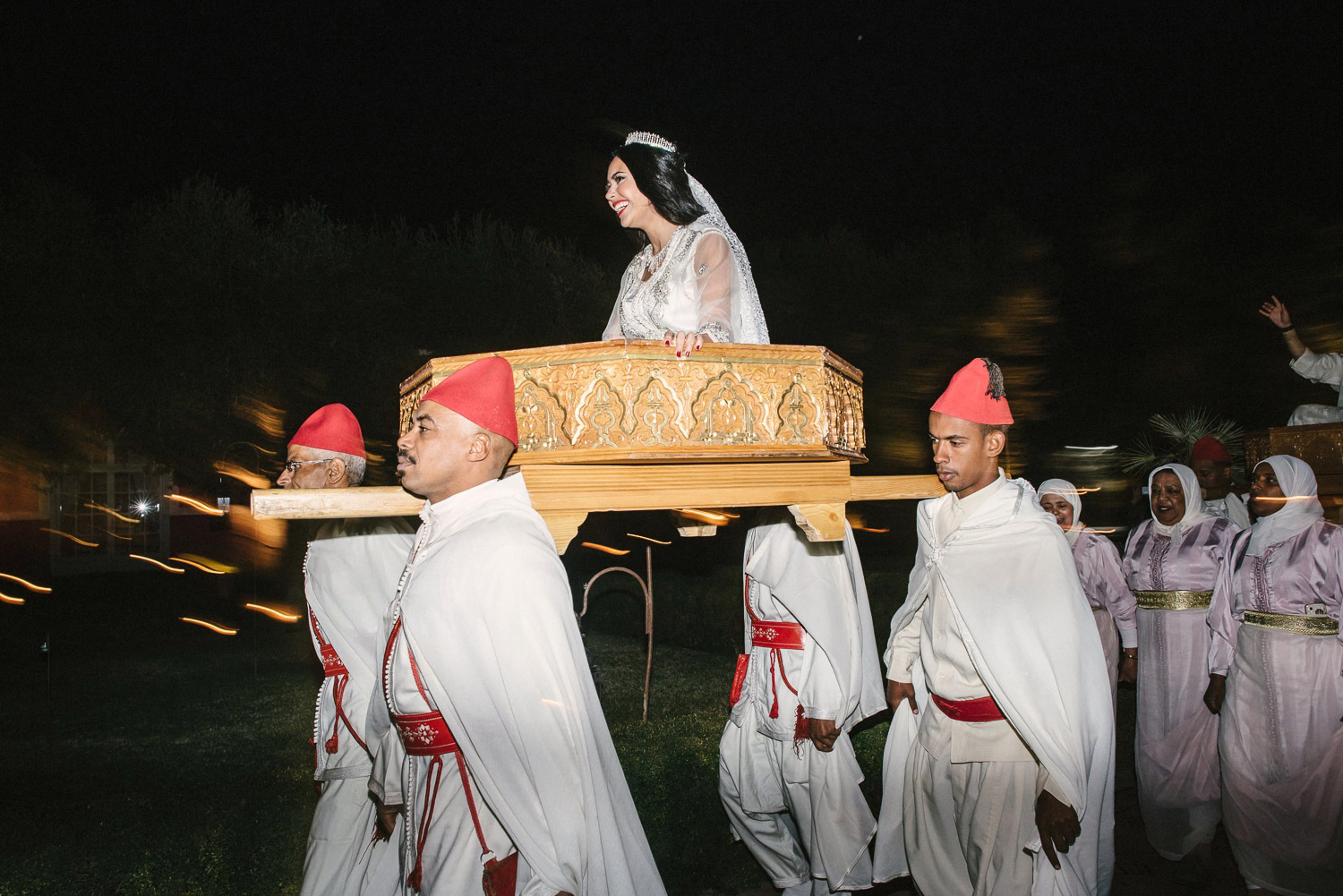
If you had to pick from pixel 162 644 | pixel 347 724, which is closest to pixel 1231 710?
pixel 347 724

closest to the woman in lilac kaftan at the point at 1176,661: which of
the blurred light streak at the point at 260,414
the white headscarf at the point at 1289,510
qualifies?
the white headscarf at the point at 1289,510

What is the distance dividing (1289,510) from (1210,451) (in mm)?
1824

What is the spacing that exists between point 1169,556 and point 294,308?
9678mm

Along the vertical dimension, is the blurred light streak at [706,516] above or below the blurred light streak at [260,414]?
below

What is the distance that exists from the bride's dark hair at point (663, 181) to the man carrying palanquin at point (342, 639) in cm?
142

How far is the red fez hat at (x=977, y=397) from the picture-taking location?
3.03 m

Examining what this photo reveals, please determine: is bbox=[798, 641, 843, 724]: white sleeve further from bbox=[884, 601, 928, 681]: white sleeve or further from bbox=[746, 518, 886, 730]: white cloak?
bbox=[884, 601, 928, 681]: white sleeve

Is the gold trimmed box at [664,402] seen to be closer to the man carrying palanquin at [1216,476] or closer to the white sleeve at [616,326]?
the white sleeve at [616,326]

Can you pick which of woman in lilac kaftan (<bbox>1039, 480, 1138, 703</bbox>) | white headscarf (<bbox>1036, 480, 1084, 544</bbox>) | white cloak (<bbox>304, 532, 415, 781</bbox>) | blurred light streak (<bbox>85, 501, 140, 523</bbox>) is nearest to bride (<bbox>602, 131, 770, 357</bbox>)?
white cloak (<bbox>304, 532, 415, 781</bbox>)

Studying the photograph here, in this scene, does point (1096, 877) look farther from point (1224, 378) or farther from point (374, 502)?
point (1224, 378)

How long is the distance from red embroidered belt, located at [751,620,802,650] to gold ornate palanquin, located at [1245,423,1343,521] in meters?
3.22

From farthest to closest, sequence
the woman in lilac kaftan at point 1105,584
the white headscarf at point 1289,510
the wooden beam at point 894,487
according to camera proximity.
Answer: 1. the woman in lilac kaftan at point 1105,584
2. the white headscarf at point 1289,510
3. the wooden beam at point 894,487

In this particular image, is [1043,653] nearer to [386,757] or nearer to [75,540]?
[386,757]

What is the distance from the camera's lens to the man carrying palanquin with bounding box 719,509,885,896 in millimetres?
3592
